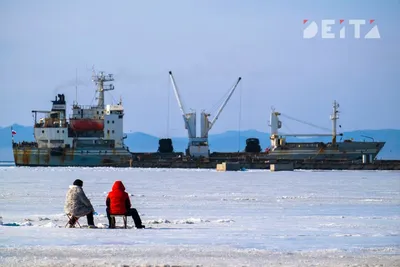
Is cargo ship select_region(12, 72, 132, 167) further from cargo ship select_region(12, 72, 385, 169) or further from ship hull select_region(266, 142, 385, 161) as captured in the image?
ship hull select_region(266, 142, 385, 161)

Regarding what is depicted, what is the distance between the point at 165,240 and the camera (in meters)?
13.9

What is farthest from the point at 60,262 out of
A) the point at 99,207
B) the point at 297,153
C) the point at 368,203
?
the point at 297,153

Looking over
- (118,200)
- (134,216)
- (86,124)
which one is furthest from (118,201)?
(86,124)

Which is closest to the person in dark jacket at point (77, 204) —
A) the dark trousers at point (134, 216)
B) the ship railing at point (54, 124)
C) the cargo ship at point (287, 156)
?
the dark trousers at point (134, 216)

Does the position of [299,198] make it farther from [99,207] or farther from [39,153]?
[39,153]

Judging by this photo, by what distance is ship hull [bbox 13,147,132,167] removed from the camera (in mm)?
94000

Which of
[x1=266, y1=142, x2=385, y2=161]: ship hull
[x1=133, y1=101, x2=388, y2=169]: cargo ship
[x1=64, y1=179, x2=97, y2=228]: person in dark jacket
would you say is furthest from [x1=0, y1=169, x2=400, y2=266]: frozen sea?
[x1=266, y1=142, x2=385, y2=161]: ship hull

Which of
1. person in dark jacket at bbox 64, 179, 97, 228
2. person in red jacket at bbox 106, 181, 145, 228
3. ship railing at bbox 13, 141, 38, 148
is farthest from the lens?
ship railing at bbox 13, 141, 38, 148

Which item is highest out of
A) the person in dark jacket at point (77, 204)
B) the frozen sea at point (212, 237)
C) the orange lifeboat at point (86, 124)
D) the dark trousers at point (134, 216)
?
the orange lifeboat at point (86, 124)

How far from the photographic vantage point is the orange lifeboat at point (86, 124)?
311ft

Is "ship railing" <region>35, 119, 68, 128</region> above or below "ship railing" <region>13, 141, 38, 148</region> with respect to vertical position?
above

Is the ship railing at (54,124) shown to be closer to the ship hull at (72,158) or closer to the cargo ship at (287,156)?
the ship hull at (72,158)

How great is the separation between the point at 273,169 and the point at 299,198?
50.1 meters

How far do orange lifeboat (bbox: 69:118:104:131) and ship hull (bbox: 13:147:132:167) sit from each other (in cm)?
249
